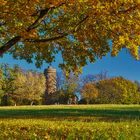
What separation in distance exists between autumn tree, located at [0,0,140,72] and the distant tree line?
94.8 metres

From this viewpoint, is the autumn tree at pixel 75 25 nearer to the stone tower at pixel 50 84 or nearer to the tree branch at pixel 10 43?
the tree branch at pixel 10 43

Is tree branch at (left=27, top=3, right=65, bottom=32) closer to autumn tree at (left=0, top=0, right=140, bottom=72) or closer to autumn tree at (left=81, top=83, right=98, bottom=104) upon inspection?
autumn tree at (left=0, top=0, right=140, bottom=72)

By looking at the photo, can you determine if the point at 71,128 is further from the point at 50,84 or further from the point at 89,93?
the point at 50,84

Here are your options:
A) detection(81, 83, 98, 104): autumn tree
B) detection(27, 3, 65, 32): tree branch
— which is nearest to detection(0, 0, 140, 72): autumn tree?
detection(27, 3, 65, 32): tree branch

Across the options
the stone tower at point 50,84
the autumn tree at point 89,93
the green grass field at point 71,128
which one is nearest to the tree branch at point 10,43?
the green grass field at point 71,128

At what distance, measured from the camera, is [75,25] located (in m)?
27.7

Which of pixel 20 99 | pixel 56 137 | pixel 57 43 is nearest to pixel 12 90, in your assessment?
pixel 20 99

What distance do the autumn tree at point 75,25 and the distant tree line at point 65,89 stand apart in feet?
311

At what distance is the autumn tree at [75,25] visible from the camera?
25.3 meters

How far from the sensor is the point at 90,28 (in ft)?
90.9

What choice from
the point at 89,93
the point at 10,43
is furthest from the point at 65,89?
the point at 10,43

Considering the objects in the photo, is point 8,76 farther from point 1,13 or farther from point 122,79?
point 1,13

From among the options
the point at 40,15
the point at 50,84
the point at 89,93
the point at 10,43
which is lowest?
the point at 10,43

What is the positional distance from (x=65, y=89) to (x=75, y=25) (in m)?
133
